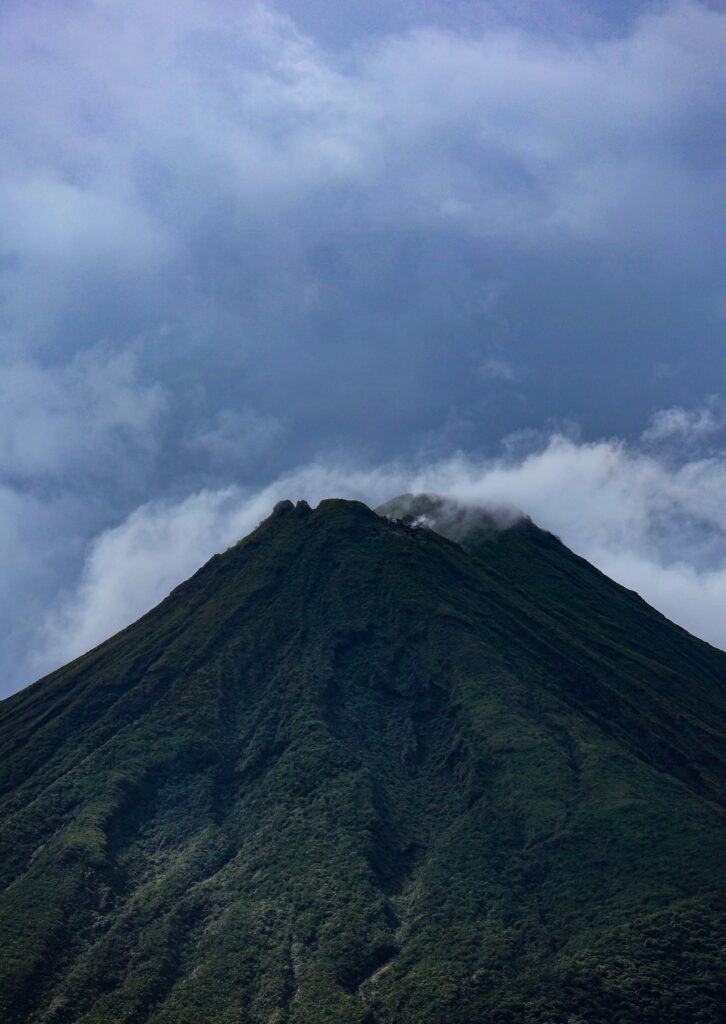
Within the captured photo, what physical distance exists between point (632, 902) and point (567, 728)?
43.1 m

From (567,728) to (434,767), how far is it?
2188cm

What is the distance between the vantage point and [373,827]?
6988 inches

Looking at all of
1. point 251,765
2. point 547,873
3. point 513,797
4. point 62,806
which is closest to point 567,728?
point 513,797

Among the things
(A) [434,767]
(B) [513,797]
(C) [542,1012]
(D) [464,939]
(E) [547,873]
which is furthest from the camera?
(A) [434,767]

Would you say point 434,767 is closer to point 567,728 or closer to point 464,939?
point 567,728

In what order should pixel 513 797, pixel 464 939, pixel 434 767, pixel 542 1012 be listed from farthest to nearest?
pixel 434 767
pixel 513 797
pixel 464 939
pixel 542 1012

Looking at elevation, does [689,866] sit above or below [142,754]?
below

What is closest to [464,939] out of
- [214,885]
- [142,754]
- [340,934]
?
[340,934]

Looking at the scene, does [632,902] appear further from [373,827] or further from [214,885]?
[214,885]

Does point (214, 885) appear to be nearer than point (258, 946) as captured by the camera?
No

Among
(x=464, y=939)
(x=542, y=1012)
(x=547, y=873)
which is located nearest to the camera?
(x=542, y=1012)

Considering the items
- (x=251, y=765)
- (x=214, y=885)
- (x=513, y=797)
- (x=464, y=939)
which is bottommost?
(x=464, y=939)

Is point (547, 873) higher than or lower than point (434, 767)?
lower

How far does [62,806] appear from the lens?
188625mm
